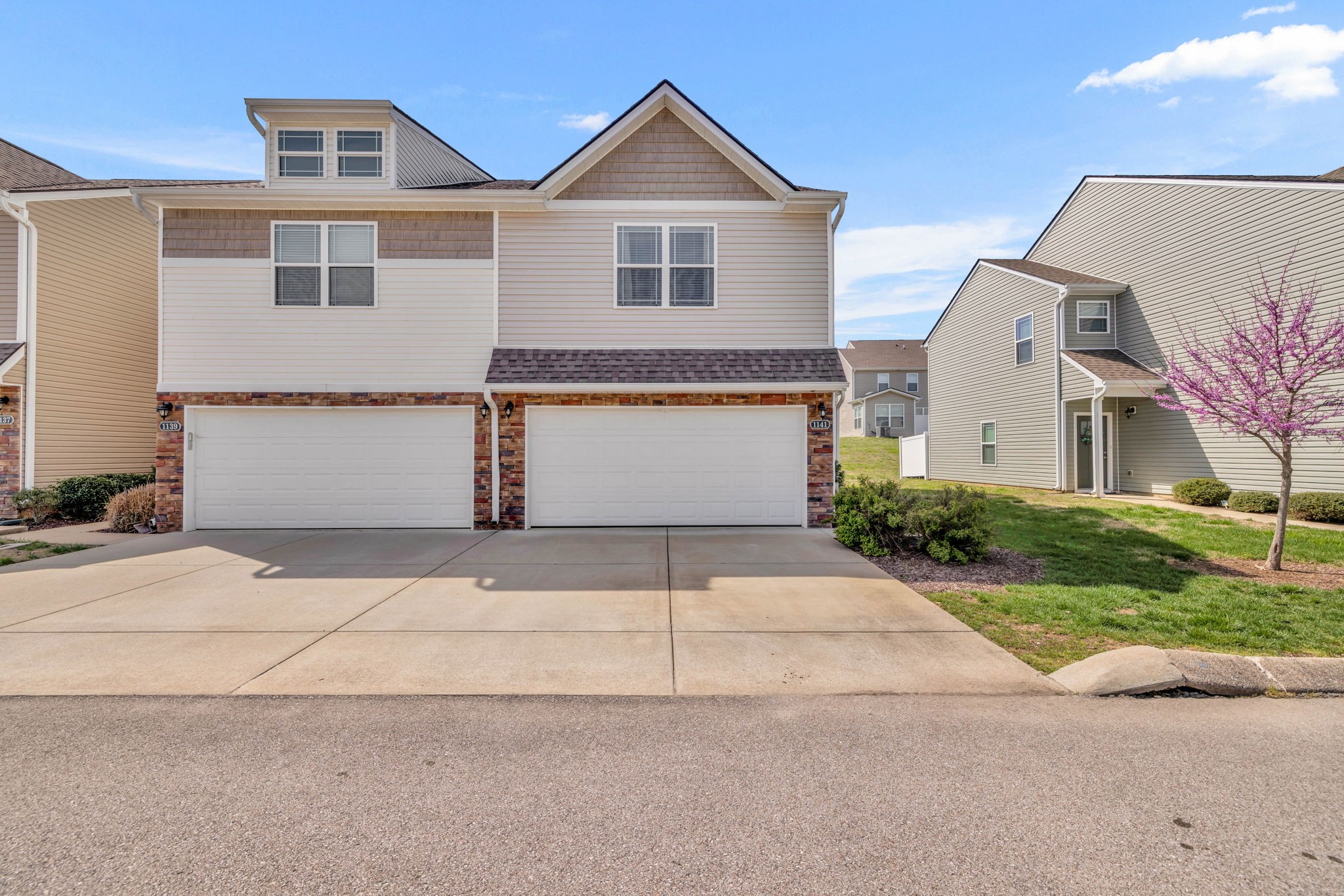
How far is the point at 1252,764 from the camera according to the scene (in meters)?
3.33

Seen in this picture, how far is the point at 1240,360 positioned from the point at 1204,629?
203 inches

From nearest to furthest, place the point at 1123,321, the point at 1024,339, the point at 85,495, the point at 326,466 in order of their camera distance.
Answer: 1. the point at 326,466
2. the point at 85,495
3. the point at 1123,321
4. the point at 1024,339

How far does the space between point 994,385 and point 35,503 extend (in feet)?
80.5

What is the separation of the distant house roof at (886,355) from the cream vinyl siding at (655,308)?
34.6 m

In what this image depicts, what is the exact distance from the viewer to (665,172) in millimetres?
11195

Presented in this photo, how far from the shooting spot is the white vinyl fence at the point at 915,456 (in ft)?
79.0

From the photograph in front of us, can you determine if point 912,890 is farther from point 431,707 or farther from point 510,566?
point 510,566

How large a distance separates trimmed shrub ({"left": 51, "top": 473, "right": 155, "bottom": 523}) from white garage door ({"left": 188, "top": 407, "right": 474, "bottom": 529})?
3.48 m

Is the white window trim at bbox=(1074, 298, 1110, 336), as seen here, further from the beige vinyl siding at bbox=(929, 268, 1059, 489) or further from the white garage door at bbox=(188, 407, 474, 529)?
the white garage door at bbox=(188, 407, 474, 529)

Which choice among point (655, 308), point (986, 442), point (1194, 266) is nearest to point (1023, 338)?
point (986, 442)

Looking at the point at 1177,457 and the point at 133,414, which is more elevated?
the point at 133,414

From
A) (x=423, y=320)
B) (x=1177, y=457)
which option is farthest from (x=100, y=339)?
(x=1177, y=457)

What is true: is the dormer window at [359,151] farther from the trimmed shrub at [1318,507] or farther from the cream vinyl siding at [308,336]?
the trimmed shrub at [1318,507]

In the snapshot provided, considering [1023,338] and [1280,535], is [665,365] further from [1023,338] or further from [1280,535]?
[1023,338]
